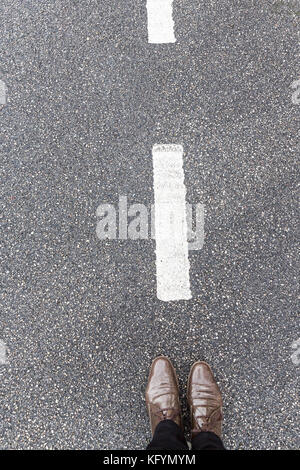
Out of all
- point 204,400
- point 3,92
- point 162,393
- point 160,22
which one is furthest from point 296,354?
point 3,92

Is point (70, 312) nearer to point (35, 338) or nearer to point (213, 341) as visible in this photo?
point (35, 338)

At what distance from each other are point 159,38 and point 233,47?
0.41 m

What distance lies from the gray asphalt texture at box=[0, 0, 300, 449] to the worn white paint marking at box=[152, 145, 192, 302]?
46mm

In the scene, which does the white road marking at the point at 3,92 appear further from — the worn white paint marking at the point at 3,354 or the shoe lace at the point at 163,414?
the shoe lace at the point at 163,414

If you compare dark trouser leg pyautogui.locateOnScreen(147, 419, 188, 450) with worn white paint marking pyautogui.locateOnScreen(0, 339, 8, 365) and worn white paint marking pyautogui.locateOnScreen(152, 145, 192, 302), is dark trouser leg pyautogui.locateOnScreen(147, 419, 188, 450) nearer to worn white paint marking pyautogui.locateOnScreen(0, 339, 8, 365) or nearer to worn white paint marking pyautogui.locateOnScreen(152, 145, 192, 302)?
worn white paint marking pyautogui.locateOnScreen(152, 145, 192, 302)

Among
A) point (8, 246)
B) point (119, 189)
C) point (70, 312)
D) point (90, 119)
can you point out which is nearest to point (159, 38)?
point (90, 119)

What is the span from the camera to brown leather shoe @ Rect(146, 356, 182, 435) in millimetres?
1599

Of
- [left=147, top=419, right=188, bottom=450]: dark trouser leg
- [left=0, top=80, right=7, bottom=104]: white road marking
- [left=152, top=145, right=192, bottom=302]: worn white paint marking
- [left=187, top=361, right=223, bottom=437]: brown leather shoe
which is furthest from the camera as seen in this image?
[left=0, top=80, right=7, bottom=104]: white road marking

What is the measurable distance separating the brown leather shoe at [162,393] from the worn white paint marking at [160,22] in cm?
169

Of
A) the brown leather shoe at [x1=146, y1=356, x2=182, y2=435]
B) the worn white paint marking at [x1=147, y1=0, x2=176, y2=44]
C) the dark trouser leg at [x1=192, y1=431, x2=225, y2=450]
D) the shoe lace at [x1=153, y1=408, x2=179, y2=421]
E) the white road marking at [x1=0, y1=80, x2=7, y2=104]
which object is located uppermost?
the worn white paint marking at [x1=147, y1=0, x2=176, y2=44]

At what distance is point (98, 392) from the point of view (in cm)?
164

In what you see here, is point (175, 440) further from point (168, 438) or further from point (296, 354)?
point (296, 354)

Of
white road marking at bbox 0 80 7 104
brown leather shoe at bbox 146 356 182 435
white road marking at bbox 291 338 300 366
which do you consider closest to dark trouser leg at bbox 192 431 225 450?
brown leather shoe at bbox 146 356 182 435

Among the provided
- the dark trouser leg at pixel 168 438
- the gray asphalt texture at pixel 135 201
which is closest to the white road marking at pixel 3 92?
the gray asphalt texture at pixel 135 201
